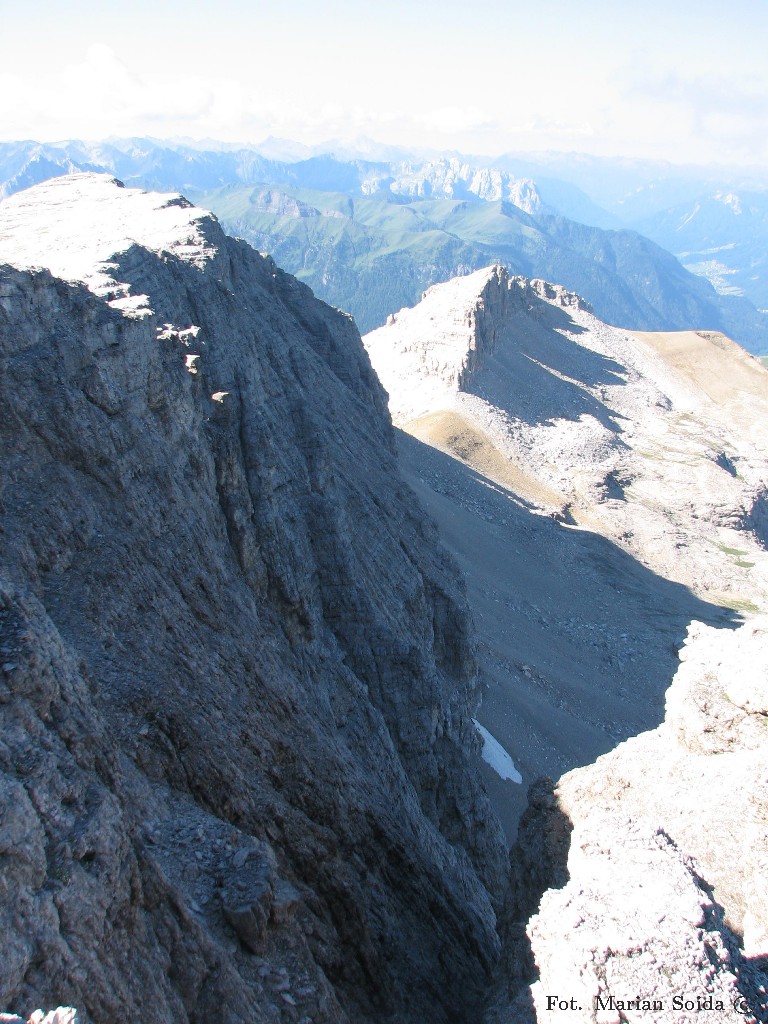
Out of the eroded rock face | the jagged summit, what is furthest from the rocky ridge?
the jagged summit

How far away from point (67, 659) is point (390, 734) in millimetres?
18991

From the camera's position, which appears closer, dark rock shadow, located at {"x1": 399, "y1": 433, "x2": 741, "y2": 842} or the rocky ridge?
the rocky ridge

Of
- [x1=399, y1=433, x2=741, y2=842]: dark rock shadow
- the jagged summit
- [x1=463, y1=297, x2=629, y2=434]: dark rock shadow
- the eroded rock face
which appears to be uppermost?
the jagged summit

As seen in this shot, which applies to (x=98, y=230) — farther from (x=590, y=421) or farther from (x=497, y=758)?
(x=590, y=421)

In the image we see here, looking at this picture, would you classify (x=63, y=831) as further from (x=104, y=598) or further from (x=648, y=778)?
(x=648, y=778)

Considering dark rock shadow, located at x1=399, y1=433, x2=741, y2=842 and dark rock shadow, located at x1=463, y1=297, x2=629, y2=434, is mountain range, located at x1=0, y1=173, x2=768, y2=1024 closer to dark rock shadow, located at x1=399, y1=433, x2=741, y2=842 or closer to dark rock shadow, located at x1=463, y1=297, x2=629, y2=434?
dark rock shadow, located at x1=399, y1=433, x2=741, y2=842

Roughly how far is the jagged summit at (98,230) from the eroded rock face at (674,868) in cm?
2250

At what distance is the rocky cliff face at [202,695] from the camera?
1305cm

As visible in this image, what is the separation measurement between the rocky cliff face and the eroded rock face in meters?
5.66

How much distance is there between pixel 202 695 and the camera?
1978 centimetres

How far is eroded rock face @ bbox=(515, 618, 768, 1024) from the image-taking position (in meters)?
15.5

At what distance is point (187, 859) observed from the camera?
1603cm

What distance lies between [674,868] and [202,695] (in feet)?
42.1

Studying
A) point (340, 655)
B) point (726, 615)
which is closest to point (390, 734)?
point (340, 655)
